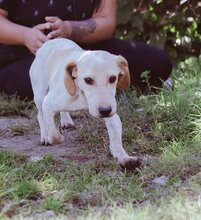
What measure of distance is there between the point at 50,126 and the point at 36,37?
0.96 m

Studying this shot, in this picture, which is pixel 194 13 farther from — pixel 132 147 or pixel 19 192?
pixel 19 192

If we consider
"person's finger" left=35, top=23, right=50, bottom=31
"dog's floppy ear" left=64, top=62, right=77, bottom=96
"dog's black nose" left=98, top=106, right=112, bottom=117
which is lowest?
"person's finger" left=35, top=23, right=50, bottom=31

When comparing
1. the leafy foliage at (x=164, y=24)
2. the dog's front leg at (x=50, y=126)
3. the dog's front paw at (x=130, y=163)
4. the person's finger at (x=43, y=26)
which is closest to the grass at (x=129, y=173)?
the dog's front paw at (x=130, y=163)

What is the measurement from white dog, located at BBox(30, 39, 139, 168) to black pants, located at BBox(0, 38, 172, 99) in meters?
1.02

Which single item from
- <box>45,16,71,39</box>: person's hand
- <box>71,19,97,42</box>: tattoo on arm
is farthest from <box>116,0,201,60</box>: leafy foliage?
<box>45,16,71,39</box>: person's hand

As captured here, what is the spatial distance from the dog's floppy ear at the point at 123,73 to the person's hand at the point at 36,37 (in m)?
1.01

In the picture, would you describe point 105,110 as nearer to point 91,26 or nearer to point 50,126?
point 50,126

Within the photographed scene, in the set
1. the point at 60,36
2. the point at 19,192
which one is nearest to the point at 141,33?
the point at 60,36

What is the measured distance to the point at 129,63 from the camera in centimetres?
525

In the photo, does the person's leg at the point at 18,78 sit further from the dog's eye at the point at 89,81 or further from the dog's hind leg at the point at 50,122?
the dog's eye at the point at 89,81

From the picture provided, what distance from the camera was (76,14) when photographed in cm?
508

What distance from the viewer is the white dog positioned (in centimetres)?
337

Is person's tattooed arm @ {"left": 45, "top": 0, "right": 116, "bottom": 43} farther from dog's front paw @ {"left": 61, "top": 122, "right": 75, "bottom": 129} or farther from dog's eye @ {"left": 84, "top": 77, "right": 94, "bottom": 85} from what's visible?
dog's eye @ {"left": 84, "top": 77, "right": 94, "bottom": 85}

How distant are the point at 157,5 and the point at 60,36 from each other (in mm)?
1865
